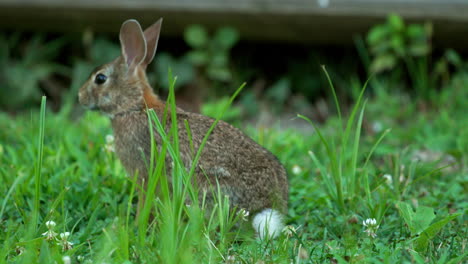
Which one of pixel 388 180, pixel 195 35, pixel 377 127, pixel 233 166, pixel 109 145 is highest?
pixel 195 35

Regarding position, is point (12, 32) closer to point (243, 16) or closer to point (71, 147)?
point (243, 16)

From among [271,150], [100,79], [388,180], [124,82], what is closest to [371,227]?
[388,180]

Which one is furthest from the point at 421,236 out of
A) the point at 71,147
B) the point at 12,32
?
the point at 12,32

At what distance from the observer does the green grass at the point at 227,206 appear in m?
2.54

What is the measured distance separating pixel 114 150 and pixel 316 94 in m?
3.60

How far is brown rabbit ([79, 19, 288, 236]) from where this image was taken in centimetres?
311

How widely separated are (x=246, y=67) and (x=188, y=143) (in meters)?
3.90

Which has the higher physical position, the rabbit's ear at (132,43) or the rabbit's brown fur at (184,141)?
the rabbit's ear at (132,43)

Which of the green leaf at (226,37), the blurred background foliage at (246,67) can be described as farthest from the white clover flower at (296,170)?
the green leaf at (226,37)

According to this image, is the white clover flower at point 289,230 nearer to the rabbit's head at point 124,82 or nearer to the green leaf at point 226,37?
the rabbit's head at point 124,82

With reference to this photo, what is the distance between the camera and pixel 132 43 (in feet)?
12.0

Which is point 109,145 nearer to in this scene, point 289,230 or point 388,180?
point 289,230

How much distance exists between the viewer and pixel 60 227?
9.50 feet

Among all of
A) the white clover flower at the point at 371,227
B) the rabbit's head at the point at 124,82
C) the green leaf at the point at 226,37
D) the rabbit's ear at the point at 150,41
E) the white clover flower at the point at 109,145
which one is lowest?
the white clover flower at the point at 371,227
